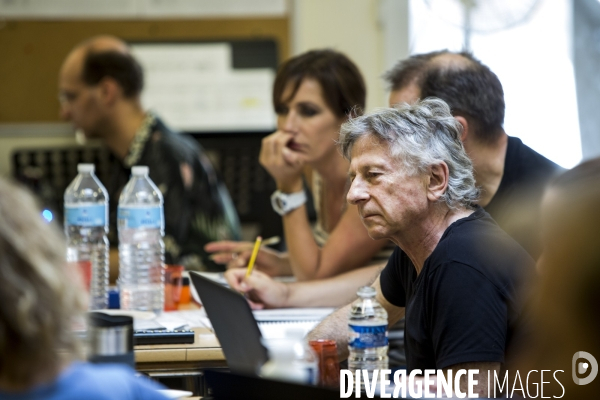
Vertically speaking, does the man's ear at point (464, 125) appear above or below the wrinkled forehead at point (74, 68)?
below

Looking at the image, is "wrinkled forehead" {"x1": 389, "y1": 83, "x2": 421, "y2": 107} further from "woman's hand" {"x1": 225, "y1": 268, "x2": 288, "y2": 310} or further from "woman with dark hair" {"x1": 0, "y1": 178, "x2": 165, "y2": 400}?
"woman with dark hair" {"x1": 0, "y1": 178, "x2": 165, "y2": 400}

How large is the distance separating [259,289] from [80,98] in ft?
4.91

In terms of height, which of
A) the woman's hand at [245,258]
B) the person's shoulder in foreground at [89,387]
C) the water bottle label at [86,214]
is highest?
the water bottle label at [86,214]

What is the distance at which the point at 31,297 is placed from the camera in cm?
74

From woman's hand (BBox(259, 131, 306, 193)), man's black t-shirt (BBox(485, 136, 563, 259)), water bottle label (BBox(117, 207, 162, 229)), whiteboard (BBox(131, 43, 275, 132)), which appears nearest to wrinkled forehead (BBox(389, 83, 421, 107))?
man's black t-shirt (BBox(485, 136, 563, 259))

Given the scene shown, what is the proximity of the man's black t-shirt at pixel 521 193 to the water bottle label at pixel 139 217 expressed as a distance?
85cm

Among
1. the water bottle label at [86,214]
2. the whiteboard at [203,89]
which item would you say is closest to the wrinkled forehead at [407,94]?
the water bottle label at [86,214]

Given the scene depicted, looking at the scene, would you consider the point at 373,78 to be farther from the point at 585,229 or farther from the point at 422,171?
the point at 585,229

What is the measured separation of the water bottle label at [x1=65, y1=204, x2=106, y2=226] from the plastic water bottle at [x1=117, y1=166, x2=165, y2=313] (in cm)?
5

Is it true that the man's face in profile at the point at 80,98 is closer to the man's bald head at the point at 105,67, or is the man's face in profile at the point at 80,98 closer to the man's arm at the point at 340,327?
the man's bald head at the point at 105,67

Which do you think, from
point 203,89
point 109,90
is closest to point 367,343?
point 109,90

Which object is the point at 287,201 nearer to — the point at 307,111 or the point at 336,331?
the point at 307,111

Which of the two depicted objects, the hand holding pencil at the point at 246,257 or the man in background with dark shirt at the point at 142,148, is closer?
the hand holding pencil at the point at 246,257

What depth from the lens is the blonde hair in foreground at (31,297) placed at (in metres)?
0.74
